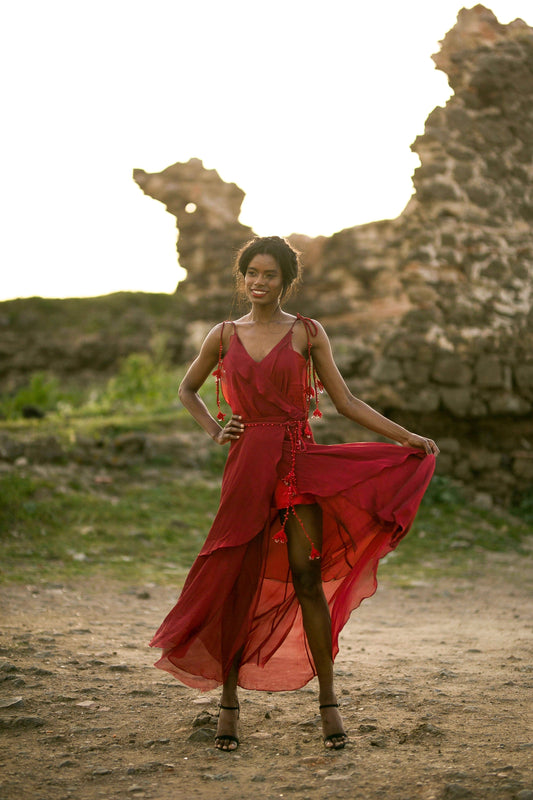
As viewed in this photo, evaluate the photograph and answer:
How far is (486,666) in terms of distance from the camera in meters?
3.68

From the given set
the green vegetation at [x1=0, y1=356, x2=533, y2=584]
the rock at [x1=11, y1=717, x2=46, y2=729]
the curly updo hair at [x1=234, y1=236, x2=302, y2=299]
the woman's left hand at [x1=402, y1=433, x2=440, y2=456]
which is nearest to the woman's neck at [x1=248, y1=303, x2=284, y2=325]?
the curly updo hair at [x1=234, y1=236, x2=302, y2=299]

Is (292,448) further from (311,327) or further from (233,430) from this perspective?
(311,327)

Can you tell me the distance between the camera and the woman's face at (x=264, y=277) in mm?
3014

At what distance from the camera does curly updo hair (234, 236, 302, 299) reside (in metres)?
3.04

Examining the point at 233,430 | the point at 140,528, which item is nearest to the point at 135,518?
the point at 140,528

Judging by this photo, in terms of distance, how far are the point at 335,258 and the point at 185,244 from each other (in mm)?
2613

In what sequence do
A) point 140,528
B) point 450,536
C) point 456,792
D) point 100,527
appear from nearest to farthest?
1. point 456,792
2. point 100,527
3. point 140,528
4. point 450,536

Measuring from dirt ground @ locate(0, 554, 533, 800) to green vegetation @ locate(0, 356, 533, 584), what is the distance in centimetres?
127

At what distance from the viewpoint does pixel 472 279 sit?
806 cm

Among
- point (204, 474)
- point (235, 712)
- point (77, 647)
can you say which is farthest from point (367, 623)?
point (204, 474)

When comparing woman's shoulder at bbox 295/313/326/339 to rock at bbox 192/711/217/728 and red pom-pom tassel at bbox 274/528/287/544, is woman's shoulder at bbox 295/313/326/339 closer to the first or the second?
red pom-pom tassel at bbox 274/528/287/544

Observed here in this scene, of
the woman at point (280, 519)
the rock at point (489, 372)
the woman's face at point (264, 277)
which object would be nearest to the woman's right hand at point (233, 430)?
the woman at point (280, 519)

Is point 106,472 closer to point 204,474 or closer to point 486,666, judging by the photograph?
point 204,474

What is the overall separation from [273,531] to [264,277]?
993 millimetres
